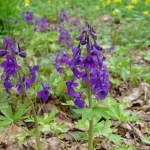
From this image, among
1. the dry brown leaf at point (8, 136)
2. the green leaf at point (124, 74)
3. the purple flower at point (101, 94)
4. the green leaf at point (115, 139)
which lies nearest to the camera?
the purple flower at point (101, 94)

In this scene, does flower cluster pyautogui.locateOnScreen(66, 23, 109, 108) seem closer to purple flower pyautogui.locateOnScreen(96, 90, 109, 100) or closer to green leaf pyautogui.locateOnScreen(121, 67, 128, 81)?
purple flower pyautogui.locateOnScreen(96, 90, 109, 100)

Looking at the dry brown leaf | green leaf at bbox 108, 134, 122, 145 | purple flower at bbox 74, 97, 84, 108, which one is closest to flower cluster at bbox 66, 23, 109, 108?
purple flower at bbox 74, 97, 84, 108

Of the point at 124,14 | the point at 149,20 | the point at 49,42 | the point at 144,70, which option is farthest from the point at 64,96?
the point at 124,14

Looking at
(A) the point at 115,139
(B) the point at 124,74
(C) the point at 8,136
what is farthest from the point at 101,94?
(B) the point at 124,74

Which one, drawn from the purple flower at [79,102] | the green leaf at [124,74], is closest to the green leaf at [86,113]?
the purple flower at [79,102]

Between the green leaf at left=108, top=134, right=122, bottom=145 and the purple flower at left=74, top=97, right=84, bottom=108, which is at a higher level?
the purple flower at left=74, top=97, right=84, bottom=108

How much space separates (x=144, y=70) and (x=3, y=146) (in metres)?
2.21

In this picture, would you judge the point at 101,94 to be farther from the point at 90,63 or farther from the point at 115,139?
the point at 115,139

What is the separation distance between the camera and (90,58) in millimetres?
1780

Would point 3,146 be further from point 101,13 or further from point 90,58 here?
point 101,13

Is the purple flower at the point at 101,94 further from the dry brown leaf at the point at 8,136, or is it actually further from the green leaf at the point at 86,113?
the dry brown leaf at the point at 8,136

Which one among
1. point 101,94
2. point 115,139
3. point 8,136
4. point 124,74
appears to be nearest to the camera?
point 101,94

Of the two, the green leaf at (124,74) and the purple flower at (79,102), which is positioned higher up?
the purple flower at (79,102)

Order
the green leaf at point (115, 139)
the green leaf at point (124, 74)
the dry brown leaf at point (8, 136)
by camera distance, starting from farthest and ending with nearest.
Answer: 1. the green leaf at point (124, 74)
2. the dry brown leaf at point (8, 136)
3. the green leaf at point (115, 139)
